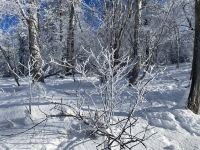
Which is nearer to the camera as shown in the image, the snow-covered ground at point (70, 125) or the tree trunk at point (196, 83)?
the snow-covered ground at point (70, 125)

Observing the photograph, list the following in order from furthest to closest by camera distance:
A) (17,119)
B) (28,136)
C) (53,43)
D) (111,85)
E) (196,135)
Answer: (53,43) < (196,135) < (17,119) < (28,136) < (111,85)

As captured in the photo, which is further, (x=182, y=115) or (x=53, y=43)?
(x=53, y=43)

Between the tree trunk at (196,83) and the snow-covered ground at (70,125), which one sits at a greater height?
the tree trunk at (196,83)

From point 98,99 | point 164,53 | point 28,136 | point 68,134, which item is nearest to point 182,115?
point 98,99

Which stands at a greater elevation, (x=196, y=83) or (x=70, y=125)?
(x=196, y=83)

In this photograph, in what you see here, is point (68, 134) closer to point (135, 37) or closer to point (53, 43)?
point (135, 37)

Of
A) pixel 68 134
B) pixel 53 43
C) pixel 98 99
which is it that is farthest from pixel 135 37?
pixel 53 43

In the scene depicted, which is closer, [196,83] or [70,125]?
[70,125]

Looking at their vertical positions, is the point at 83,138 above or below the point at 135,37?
below

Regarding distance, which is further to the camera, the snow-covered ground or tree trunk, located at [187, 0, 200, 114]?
tree trunk, located at [187, 0, 200, 114]

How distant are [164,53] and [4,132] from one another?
33584mm

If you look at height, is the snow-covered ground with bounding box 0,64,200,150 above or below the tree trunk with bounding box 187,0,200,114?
below

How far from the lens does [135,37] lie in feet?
47.0

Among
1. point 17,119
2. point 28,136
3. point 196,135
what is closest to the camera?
point 28,136
